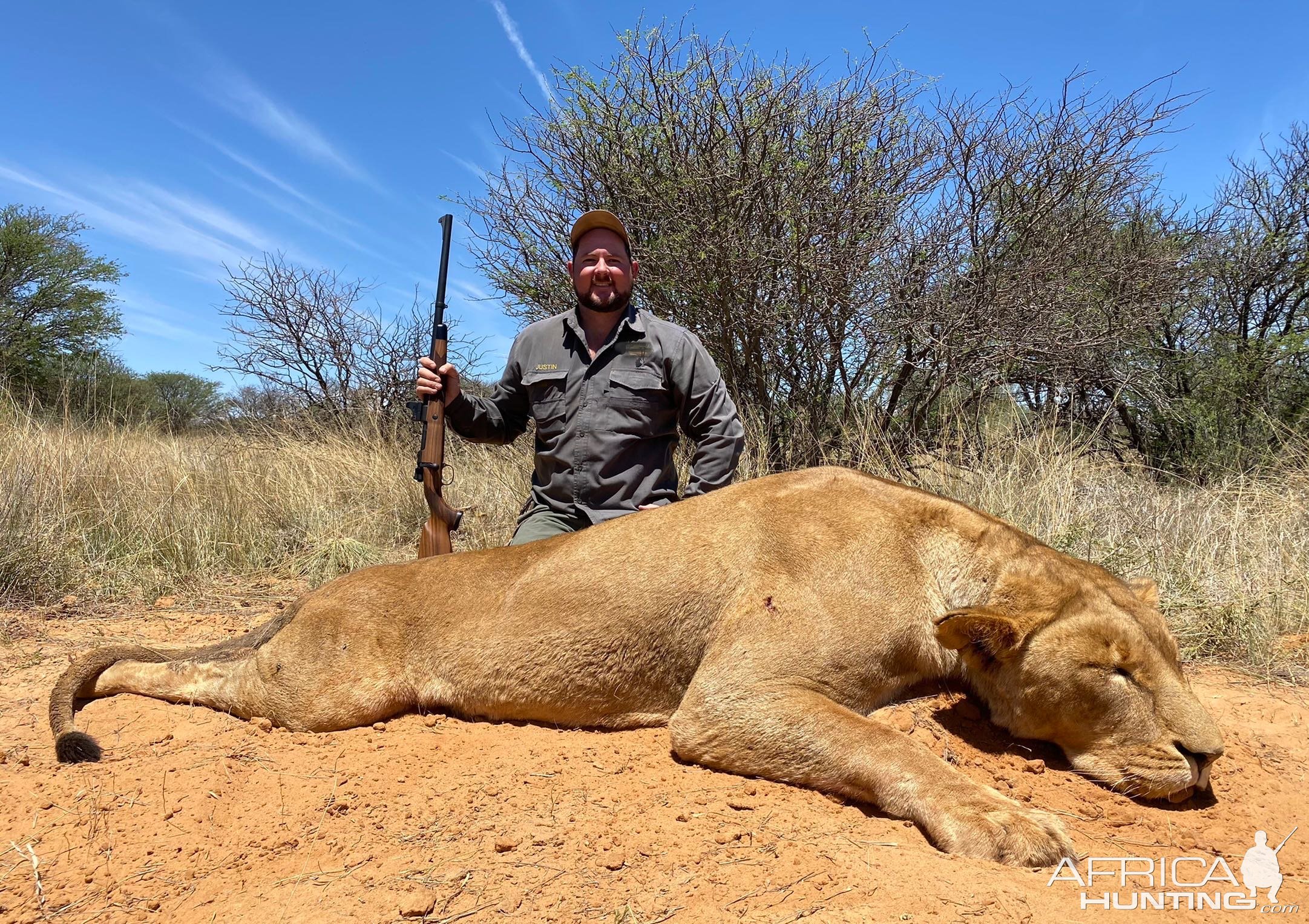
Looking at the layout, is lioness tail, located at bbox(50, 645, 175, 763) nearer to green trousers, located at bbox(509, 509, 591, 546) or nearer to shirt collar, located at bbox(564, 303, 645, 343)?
green trousers, located at bbox(509, 509, 591, 546)

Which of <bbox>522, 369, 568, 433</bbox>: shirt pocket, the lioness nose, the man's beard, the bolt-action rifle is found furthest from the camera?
the man's beard

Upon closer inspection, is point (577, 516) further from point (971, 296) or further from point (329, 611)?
point (971, 296)

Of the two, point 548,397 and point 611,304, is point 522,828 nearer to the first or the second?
point 548,397

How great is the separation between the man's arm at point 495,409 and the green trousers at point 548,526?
0.83m

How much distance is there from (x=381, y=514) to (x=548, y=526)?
11.0 ft

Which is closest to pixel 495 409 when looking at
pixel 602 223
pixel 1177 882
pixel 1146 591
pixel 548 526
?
pixel 548 526

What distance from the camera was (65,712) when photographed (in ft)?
11.2

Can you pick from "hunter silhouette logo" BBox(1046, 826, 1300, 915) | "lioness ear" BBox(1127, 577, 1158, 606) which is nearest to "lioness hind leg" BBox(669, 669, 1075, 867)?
"hunter silhouette logo" BBox(1046, 826, 1300, 915)

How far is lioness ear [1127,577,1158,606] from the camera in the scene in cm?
320

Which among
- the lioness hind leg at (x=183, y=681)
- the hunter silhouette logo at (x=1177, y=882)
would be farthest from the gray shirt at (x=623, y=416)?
the hunter silhouette logo at (x=1177, y=882)

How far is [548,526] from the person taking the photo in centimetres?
511

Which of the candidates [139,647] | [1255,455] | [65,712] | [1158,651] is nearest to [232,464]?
[139,647]

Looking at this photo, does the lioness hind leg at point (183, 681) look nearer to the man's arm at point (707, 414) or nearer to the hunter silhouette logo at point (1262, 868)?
the man's arm at point (707, 414)

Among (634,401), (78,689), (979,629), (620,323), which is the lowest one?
(78,689)
